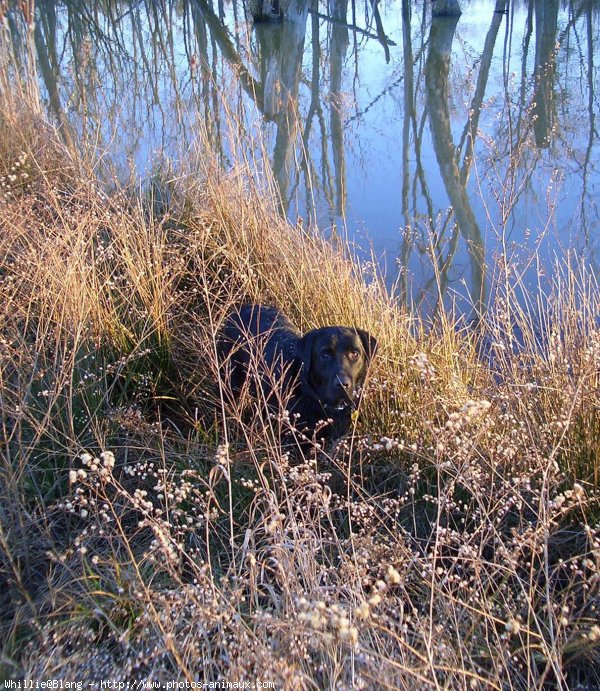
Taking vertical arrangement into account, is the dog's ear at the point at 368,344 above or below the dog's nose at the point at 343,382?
above

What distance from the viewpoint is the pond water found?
458 centimetres

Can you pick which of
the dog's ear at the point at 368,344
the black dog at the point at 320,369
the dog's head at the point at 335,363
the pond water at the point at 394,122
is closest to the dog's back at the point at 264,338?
the black dog at the point at 320,369

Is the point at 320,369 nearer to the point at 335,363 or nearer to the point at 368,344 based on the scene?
the point at 335,363

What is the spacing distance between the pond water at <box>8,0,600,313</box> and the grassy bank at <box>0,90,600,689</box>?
0.59 meters

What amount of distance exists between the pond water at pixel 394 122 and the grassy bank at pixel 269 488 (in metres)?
0.59

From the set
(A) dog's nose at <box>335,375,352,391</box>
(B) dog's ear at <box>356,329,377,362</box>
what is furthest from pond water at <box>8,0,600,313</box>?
(A) dog's nose at <box>335,375,352,391</box>

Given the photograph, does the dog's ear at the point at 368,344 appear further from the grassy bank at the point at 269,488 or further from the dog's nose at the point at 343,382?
the dog's nose at the point at 343,382

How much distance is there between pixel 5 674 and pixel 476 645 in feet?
4.11

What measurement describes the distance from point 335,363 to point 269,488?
695mm

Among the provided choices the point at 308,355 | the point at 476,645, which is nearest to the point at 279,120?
the point at 308,355

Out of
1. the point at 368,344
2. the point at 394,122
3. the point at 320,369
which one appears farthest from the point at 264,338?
the point at 394,122

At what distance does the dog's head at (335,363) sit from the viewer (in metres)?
2.92

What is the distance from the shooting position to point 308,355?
10.2ft

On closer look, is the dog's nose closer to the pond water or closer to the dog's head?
the dog's head
